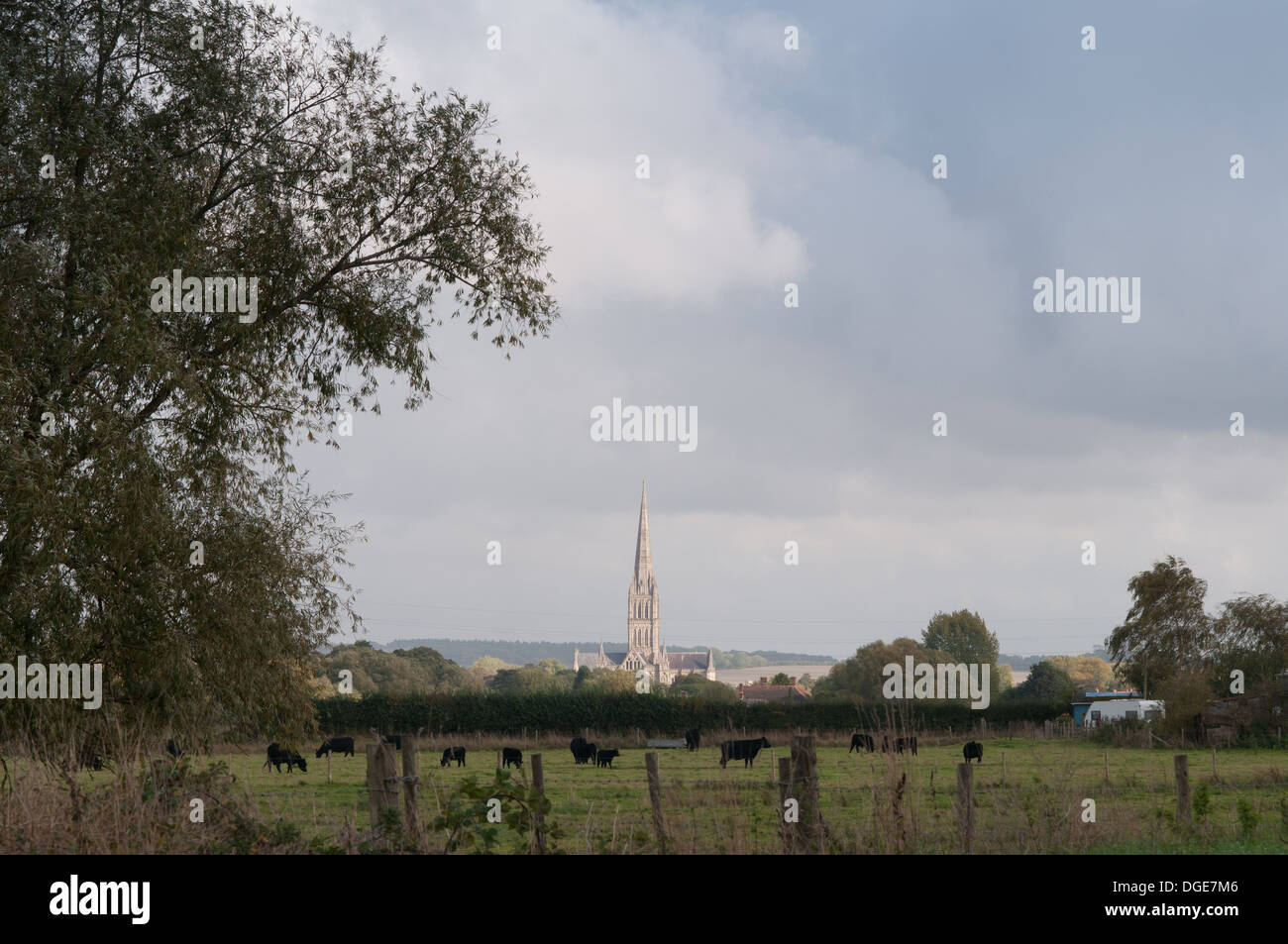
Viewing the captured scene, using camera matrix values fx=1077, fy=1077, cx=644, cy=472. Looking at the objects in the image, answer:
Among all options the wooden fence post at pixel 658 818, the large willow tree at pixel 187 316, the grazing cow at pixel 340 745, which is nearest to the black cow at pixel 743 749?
the grazing cow at pixel 340 745

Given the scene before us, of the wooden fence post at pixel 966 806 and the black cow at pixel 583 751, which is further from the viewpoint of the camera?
the black cow at pixel 583 751

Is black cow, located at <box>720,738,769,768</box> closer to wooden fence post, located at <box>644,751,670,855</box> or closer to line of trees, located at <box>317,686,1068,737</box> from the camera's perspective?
line of trees, located at <box>317,686,1068,737</box>

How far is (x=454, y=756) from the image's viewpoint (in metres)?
38.5

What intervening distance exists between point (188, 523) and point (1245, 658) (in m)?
50.9

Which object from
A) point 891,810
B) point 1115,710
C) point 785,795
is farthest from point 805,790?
point 1115,710

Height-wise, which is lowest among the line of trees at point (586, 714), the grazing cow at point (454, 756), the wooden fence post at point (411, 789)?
the line of trees at point (586, 714)

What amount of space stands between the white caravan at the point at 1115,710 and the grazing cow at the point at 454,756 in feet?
110

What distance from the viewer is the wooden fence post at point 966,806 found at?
32.6 feet

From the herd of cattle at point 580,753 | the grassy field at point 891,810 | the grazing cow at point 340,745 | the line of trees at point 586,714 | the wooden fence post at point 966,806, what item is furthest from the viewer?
the line of trees at point 586,714

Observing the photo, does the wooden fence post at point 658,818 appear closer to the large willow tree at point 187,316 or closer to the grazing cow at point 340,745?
the large willow tree at point 187,316

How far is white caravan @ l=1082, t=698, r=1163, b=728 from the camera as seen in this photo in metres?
55.2

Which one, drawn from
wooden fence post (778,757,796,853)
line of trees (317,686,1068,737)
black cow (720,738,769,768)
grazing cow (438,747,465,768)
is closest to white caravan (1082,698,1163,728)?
line of trees (317,686,1068,737)
